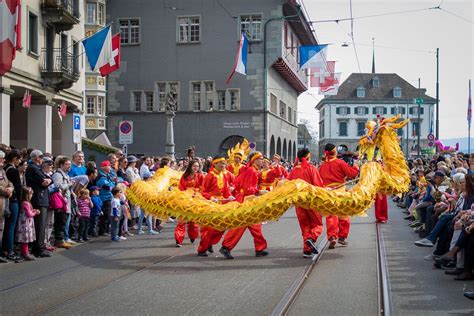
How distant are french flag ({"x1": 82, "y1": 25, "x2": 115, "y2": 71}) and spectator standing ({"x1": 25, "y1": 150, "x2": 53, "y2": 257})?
10902 mm

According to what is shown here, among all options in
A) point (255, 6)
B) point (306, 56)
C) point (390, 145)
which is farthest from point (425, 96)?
point (390, 145)

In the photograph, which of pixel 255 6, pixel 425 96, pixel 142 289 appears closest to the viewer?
pixel 142 289

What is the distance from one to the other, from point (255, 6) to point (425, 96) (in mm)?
64051

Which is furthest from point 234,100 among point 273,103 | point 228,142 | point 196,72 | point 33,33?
point 33,33

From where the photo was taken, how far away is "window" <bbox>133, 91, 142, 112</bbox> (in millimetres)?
Result: 40312

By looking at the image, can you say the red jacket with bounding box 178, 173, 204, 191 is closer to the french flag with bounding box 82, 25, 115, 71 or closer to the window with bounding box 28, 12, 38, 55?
the french flag with bounding box 82, 25, 115, 71

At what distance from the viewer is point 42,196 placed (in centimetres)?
1127

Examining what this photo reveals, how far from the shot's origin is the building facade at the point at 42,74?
72.8 feet

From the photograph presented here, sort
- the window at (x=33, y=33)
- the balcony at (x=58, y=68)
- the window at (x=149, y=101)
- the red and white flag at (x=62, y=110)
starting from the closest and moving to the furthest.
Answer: the window at (x=33, y=33)
the balcony at (x=58, y=68)
the red and white flag at (x=62, y=110)
the window at (x=149, y=101)

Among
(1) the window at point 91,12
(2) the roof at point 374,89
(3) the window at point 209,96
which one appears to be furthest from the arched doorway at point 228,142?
(2) the roof at point 374,89

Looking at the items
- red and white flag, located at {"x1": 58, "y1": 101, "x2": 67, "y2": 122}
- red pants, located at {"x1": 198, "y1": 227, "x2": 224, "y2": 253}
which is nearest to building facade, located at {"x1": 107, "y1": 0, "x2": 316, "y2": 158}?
red and white flag, located at {"x1": 58, "y1": 101, "x2": 67, "y2": 122}

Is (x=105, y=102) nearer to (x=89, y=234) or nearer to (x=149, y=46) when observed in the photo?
(x=149, y=46)

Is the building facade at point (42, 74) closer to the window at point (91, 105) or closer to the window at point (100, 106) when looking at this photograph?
the window at point (91, 105)

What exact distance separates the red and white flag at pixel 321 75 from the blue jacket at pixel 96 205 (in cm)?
2036
